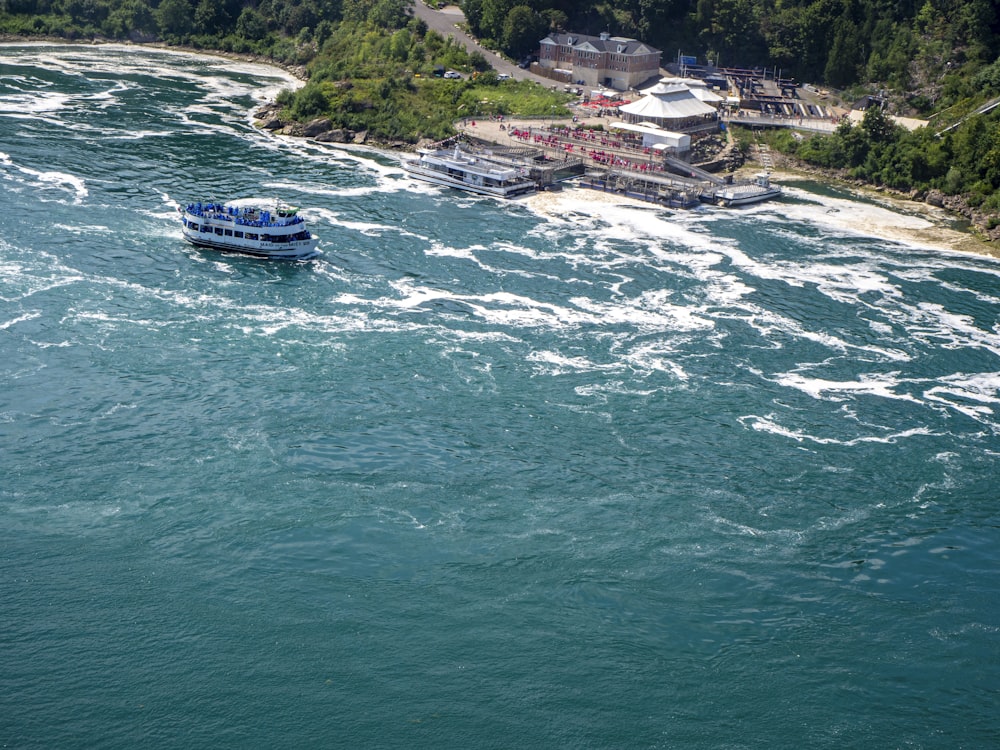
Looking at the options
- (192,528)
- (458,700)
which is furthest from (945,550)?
(192,528)

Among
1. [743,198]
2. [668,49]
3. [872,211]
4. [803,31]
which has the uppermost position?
[803,31]

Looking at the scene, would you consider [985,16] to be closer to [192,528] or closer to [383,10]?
[383,10]

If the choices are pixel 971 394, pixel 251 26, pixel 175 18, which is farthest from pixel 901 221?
pixel 175 18

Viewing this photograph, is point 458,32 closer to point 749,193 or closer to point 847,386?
point 749,193

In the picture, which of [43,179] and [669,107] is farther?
[669,107]

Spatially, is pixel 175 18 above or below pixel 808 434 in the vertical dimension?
above

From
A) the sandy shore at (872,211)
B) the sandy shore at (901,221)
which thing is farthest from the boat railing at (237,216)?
the sandy shore at (901,221)
